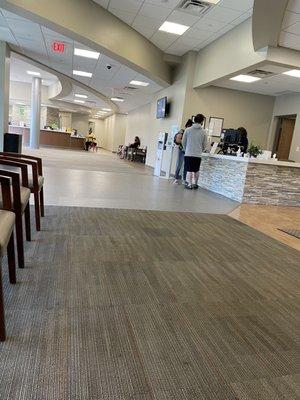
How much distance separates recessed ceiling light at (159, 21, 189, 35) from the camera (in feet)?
21.2

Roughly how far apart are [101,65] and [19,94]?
964 cm

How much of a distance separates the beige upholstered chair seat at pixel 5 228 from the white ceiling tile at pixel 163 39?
22.5ft

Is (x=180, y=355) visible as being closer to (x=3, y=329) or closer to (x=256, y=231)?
(x=3, y=329)

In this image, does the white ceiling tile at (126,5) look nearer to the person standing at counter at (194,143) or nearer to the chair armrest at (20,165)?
the person standing at counter at (194,143)

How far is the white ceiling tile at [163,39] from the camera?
7191 mm

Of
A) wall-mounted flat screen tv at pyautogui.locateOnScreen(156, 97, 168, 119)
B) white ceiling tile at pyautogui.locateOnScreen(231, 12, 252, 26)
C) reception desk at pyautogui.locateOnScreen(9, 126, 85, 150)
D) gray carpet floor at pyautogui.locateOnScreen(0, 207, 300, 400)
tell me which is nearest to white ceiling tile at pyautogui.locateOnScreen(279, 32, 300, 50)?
white ceiling tile at pyautogui.locateOnScreen(231, 12, 252, 26)

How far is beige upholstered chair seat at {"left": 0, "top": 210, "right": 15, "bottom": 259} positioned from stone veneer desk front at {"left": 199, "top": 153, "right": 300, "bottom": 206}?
4776mm

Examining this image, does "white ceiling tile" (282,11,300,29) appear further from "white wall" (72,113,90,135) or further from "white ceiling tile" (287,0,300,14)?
"white wall" (72,113,90,135)

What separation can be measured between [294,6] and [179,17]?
263 centimetres

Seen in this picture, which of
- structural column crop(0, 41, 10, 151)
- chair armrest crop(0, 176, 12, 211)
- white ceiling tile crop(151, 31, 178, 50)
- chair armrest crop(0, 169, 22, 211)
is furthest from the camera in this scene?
structural column crop(0, 41, 10, 151)

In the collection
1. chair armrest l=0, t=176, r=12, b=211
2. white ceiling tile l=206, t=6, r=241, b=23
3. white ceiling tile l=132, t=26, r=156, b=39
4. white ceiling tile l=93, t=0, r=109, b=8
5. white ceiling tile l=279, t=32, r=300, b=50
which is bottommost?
chair armrest l=0, t=176, r=12, b=211

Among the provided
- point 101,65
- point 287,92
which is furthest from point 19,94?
point 287,92

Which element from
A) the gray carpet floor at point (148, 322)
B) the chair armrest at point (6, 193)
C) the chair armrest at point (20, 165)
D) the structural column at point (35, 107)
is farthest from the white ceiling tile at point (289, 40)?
the structural column at point (35, 107)

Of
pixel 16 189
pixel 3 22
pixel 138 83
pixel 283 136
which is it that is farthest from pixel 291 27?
pixel 138 83
